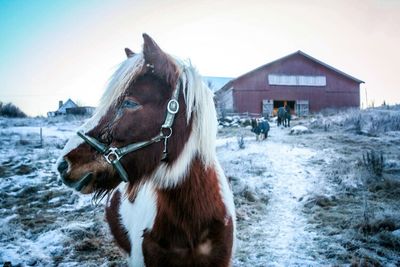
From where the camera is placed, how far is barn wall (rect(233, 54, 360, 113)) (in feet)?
103

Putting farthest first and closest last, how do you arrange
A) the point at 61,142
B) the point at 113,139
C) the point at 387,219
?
1. the point at 61,142
2. the point at 387,219
3. the point at 113,139

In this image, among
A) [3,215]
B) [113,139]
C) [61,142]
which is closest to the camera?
[113,139]

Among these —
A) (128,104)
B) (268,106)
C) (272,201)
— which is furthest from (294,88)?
(128,104)

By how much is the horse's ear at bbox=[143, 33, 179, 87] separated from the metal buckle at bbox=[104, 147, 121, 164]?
67cm

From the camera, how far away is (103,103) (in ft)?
6.73

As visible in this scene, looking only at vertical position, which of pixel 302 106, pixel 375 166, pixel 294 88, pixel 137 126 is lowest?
pixel 375 166

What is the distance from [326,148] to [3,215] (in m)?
11.1

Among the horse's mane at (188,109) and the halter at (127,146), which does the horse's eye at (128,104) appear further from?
the halter at (127,146)

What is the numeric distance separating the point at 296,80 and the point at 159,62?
1318 inches

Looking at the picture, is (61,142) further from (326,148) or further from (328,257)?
(328,257)

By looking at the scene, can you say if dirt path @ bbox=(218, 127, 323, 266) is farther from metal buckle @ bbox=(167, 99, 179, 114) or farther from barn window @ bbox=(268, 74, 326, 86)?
barn window @ bbox=(268, 74, 326, 86)

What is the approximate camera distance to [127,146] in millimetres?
2006

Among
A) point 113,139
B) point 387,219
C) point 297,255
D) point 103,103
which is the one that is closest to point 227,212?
point 113,139

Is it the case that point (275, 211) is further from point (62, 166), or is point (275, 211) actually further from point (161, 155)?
point (62, 166)
